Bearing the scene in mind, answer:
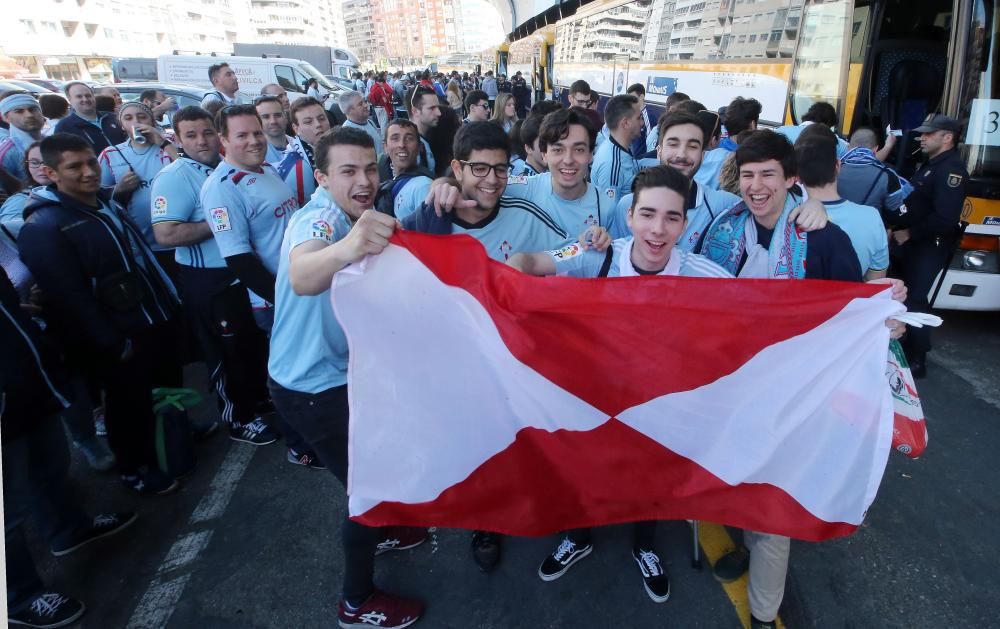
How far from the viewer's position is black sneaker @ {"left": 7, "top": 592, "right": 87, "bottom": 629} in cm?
253

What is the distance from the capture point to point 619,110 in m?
4.32

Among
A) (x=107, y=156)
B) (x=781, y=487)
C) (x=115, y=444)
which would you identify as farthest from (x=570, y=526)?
(x=107, y=156)

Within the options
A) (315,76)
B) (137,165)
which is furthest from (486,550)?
(315,76)

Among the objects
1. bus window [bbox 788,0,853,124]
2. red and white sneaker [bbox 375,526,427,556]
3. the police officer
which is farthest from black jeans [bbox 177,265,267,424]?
bus window [bbox 788,0,853,124]

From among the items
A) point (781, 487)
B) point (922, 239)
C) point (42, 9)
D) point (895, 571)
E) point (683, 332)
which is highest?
point (42, 9)

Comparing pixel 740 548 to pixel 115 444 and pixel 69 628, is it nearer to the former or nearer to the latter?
pixel 69 628

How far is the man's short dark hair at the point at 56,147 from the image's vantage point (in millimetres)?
2928

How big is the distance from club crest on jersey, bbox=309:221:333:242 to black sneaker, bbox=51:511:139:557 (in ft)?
7.68

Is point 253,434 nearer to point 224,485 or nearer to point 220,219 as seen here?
point 224,485

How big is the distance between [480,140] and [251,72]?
18706 millimetres

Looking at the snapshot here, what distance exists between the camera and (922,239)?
14.5ft

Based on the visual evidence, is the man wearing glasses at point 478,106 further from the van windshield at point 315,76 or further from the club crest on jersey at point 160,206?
the van windshield at point 315,76

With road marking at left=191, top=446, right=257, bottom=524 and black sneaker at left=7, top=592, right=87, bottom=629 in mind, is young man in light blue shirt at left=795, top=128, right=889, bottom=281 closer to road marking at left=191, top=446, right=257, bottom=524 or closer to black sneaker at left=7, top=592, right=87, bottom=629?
road marking at left=191, top=446, right=257, bottom=524

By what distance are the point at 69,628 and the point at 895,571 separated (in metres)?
3.92
